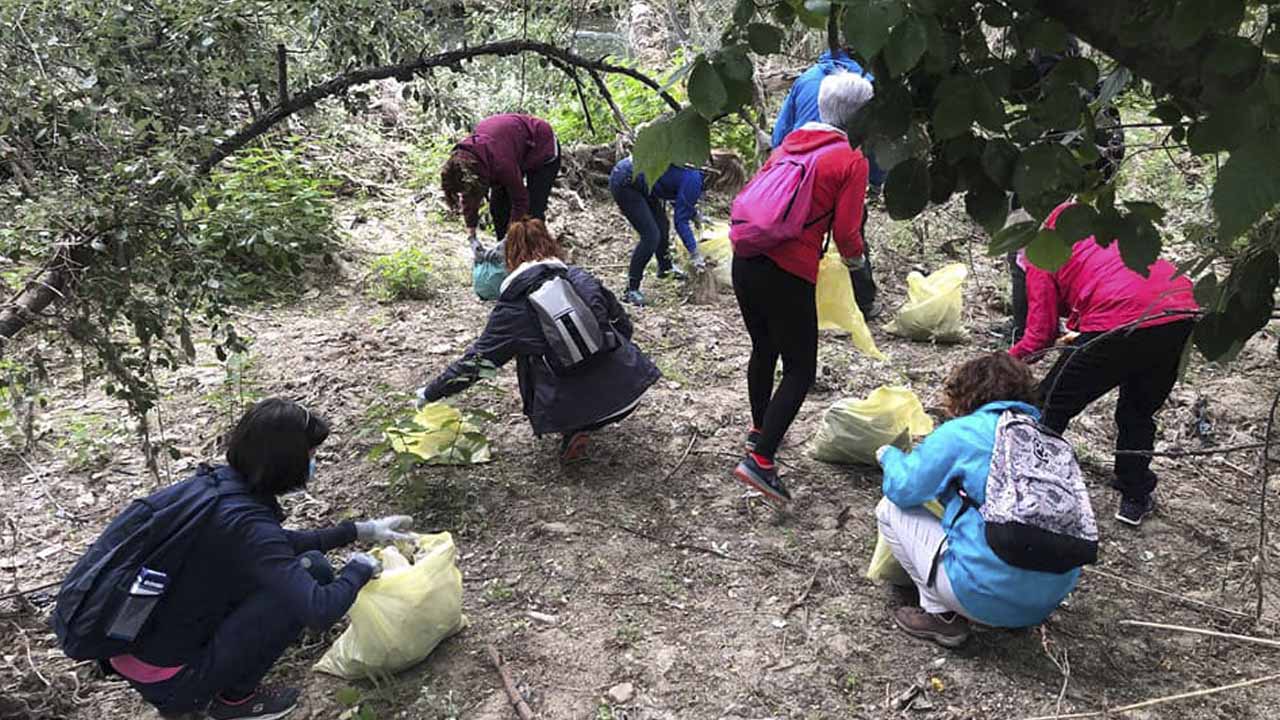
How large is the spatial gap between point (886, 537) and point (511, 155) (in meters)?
3.11

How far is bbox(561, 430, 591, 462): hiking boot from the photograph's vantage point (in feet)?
12.0

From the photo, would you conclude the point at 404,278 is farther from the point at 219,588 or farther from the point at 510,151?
the point at 219,588

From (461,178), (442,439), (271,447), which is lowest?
(442,439)

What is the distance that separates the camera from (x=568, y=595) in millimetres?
2963

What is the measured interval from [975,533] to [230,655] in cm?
213

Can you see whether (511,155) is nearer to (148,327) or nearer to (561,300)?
(561,300)

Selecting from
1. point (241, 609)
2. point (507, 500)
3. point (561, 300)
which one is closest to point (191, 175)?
point (241, 609)

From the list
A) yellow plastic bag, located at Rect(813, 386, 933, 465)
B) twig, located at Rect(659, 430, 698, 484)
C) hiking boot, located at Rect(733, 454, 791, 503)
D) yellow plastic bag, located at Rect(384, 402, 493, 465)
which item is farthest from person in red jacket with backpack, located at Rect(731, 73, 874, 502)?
yellow plastic bag, located at Rect(384, 402, 493, 465)

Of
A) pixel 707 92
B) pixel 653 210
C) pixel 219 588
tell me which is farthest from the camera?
pixel 653 210

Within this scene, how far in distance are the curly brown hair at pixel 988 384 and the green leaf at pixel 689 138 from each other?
6.20 ft

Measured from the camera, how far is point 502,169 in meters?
4.82

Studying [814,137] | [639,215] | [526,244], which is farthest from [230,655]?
[639,215]

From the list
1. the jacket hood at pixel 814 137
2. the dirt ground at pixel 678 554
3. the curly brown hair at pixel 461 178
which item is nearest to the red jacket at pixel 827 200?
the jacket hood at pixel 814 137

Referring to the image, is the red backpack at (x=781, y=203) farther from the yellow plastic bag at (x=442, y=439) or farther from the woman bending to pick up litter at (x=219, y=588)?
the woman bending to pick up litter at (x=219, y=588)
